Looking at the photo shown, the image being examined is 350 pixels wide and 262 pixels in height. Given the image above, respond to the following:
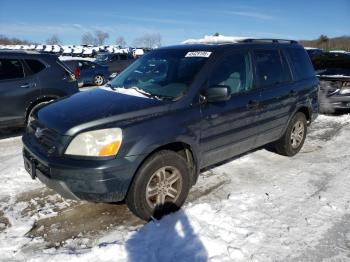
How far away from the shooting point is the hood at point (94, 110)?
11.3ft

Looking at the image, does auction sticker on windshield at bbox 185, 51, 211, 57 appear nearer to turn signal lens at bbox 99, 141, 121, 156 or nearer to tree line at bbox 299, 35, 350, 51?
turn signal lens at bbox 99, 141, 121, 156

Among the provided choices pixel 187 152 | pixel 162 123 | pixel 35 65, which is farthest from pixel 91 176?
pixel 35 65

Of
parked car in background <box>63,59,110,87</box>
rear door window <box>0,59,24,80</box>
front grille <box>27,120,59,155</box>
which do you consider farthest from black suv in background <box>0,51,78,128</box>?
parked car in background <box>63,59,110,87</box>

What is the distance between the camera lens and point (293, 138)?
5.93 metres

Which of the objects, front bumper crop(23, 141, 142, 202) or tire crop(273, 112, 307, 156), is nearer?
front bumper crop(23, 141, 142, 202)

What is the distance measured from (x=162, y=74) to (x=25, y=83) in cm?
359

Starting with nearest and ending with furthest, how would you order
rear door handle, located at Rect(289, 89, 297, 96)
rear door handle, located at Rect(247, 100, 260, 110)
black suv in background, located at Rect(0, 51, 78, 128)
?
rear door handle, located at Rect(247, 100, 260, 110)
rear door handle, located at Rect(289, 89, 297, 96)
black suv in background, located at Rect(0, 51, 78, 128)

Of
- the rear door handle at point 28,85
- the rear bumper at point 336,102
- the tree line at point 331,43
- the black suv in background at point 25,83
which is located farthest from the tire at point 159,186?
the tree line at point 331,43

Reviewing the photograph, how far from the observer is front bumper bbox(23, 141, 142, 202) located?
3.27 meters

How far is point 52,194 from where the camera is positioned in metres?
4.43

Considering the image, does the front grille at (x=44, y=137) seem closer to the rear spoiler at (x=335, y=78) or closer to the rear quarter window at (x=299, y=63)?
the rear quarter window at (x=299, y=63)

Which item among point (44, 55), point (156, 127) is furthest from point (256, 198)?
point (44, 55)

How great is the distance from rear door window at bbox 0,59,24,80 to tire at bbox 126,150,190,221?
442 centimetres

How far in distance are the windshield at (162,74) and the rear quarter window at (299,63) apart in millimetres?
1949
